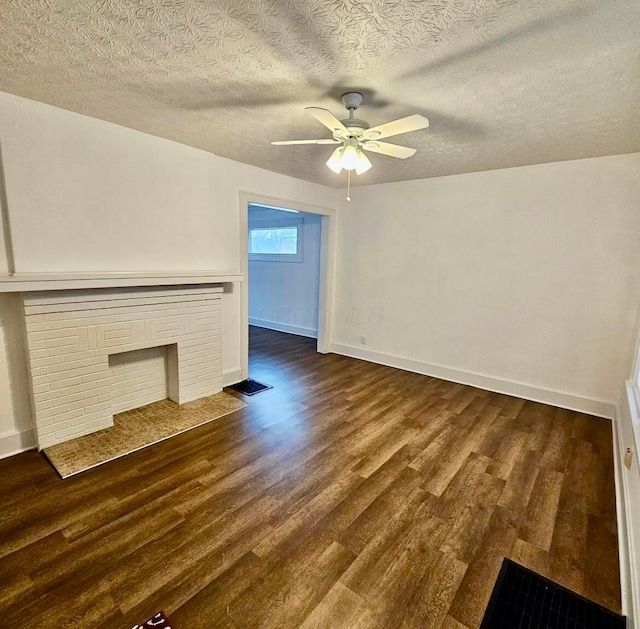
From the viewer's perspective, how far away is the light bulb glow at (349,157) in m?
2.11

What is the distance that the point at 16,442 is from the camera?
246 centimetres

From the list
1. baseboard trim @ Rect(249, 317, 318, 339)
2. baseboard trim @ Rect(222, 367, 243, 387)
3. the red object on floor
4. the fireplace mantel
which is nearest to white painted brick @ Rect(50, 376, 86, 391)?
the fireplace mantel

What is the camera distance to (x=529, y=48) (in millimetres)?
1526

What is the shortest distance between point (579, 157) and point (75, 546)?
467 cm

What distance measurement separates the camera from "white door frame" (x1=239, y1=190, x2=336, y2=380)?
12.2ft

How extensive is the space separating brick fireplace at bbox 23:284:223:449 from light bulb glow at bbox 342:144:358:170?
1.90 metres

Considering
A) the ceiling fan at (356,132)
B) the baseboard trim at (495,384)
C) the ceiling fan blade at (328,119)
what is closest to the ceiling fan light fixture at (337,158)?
the ceiling fan at (356,132)

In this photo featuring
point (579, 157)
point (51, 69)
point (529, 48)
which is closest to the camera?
point (529, 48)

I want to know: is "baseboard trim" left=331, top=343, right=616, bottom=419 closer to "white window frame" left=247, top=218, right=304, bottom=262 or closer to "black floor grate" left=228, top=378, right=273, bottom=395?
"black floor grate" left=228, top=378, right=273, bottom=395

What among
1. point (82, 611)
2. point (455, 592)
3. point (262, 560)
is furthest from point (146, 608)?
point (455, 592)

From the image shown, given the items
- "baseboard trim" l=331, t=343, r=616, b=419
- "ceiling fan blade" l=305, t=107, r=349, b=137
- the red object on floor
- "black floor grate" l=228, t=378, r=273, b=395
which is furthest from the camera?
"black floor grate" l=228, t=378, r=273, b=395

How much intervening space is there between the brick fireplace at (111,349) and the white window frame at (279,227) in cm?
275

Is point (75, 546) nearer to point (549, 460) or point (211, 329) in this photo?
point (211, 329)

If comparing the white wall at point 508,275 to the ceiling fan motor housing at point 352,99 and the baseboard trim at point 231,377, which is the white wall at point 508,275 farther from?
the ceiling fan motor housing at point 352,99
